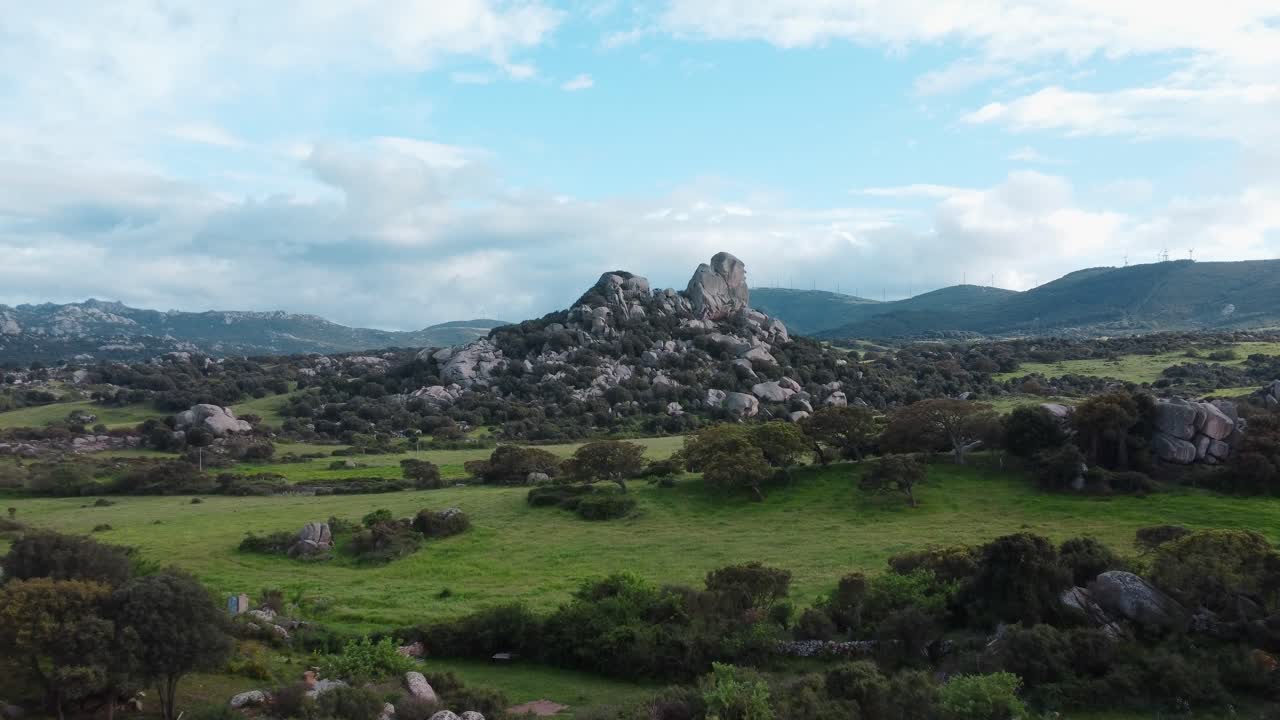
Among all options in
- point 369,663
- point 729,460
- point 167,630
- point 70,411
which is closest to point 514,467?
point 729,460

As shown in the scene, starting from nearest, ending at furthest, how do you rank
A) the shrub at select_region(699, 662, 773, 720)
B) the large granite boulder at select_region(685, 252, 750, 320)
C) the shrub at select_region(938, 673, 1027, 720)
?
1. the shrub at select_region(938, 673, 1027, 720)
2. the shrub at select_region(699, 662, 773, 720)
3. the large granite boulder at select_region(685, 252, 750, 320)

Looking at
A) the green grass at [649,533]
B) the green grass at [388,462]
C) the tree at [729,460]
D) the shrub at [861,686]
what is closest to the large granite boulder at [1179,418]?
the green grass at [649,533]

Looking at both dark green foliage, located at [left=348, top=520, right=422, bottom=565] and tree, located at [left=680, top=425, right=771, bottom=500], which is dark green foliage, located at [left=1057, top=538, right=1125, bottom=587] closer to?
tree, located at [left=680, top=425, right=771, bottom=500]

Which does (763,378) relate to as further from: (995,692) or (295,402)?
(995,692)

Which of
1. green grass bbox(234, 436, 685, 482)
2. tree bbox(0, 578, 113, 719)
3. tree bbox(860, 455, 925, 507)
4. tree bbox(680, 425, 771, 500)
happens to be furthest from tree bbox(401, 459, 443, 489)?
tree bbox(0, 578, 113, 719)

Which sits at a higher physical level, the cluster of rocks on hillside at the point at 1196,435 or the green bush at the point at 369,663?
the cluster of rocks on hillside at the point at 1196,435

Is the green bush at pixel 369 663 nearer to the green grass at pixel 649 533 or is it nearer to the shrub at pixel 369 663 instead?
the shrub at pixel 369 663

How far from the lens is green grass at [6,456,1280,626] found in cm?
3731

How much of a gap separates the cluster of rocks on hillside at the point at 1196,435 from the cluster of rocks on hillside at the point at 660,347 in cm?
5717

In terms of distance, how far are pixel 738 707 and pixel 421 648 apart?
15.0 m

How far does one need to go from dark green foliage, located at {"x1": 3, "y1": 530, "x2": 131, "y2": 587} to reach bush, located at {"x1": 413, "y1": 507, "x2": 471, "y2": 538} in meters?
20.6

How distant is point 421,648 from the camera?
30.1 metres

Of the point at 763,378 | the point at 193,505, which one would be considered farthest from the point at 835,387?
the point at 193,505

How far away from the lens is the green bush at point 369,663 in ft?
81.8
